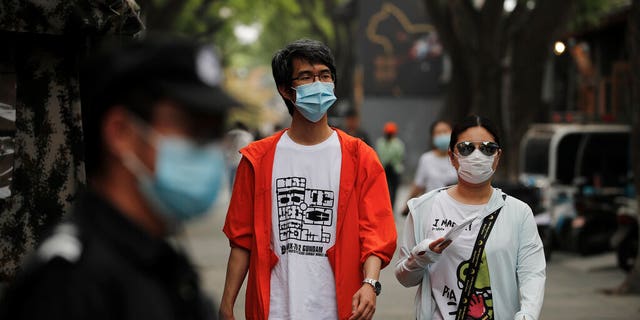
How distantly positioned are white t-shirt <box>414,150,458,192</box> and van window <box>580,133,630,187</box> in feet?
18.4

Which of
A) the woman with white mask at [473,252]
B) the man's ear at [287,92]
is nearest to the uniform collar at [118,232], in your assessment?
the woman with white mask at [473,252]

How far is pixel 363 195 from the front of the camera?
4.81 m

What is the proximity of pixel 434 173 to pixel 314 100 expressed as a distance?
653cm

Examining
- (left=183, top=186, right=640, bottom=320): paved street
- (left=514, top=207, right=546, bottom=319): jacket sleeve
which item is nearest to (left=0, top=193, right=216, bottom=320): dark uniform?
(left=514, top=207, right=546, bottom=319): jacket sleeve

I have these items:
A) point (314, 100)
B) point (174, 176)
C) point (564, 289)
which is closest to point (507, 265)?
point (314, 100)

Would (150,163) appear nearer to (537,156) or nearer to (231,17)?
(537,156)

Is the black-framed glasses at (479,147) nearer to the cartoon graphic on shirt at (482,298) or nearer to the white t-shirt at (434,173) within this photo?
the cartoon graphic on shirt at (482,298)

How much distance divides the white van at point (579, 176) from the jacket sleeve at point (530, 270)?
32.4 ft

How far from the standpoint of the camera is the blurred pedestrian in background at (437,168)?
36.8 ft

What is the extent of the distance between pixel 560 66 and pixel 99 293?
102 ft

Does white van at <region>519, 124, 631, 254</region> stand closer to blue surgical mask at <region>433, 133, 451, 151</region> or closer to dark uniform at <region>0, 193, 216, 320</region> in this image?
blue surgical mask at <region>433, 133, 451, 151</region>

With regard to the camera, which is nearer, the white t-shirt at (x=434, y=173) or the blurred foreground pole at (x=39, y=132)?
the blurred foreground pole at (x=39, y=132)

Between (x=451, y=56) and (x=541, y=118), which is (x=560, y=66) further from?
(x=451, y=56)

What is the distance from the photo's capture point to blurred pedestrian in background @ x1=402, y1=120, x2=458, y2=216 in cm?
1121
